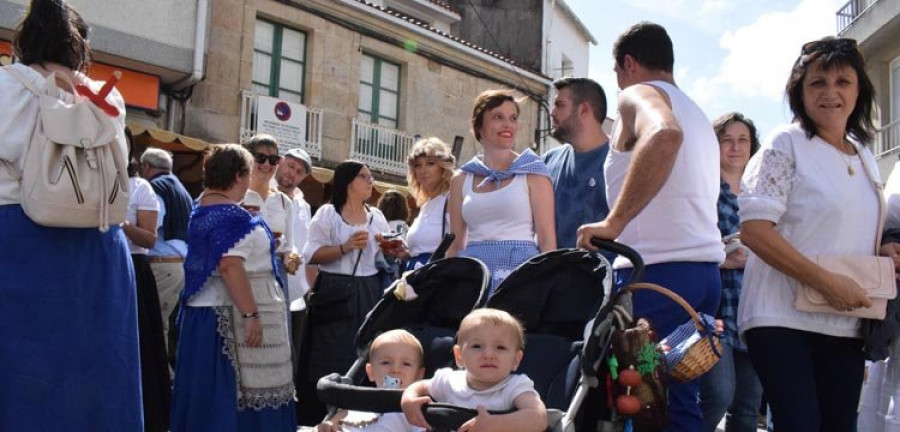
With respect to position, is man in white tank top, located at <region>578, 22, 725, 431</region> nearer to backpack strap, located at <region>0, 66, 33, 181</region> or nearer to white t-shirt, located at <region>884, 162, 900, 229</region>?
white t-shirt, located at <region>884, 162, 900, 229</region>

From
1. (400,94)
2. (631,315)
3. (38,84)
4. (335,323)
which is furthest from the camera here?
(400,94)

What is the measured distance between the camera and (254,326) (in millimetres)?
4684

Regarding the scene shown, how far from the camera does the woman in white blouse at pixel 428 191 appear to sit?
5984 millimetres

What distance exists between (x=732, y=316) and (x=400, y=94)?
15.9 metres

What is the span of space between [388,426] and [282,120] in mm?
14237

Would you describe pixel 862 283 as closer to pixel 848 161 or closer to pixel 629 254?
pixel 848 161

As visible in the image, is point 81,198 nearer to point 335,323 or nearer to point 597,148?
point 597,148

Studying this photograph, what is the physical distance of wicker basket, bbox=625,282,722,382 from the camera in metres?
2.82

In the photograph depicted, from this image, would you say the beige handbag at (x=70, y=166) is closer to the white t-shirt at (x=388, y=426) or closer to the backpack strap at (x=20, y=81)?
the backpack strap at (x=20, y=81)

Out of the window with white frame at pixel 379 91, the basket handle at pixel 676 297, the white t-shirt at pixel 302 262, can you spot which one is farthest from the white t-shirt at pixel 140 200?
the window with white frame at pixel 379 91

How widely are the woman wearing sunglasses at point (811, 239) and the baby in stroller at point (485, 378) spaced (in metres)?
1.16

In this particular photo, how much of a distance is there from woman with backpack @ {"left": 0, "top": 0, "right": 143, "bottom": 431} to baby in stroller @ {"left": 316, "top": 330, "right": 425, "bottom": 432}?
35.6 inches

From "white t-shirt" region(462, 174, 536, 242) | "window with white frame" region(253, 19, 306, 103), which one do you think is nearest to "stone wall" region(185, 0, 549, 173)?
"window with white frame" region(253, 19, 306, 103)

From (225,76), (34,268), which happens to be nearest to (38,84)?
(34,268)
